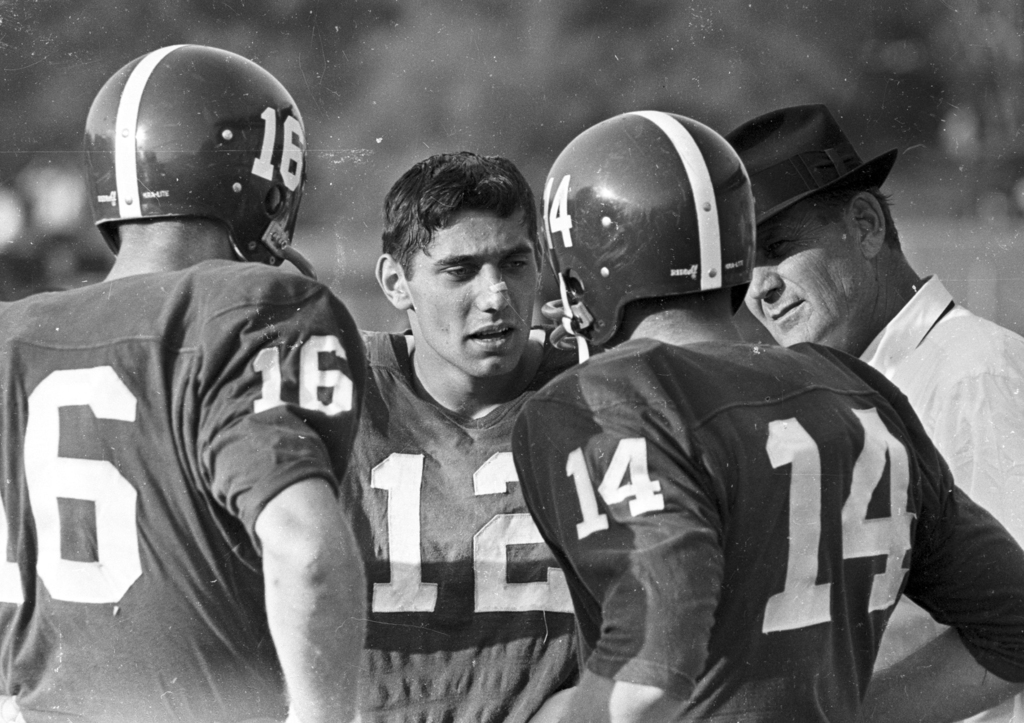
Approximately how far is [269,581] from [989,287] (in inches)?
93.0

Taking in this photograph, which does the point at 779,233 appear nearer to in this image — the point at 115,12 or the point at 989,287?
the point at 989,287

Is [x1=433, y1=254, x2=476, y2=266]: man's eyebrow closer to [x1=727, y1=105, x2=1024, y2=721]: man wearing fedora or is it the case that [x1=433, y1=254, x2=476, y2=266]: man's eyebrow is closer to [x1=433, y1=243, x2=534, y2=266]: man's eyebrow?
[x1=433, y1=243, x2=534, y2=266]: man's eyebrow

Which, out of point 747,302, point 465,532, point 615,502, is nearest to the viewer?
point 615,502

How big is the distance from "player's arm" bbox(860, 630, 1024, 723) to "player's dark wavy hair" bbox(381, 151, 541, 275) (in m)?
1.27

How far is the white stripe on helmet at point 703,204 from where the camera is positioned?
1.85m

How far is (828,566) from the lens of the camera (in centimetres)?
172

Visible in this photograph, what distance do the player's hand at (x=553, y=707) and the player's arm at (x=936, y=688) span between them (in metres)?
0.65

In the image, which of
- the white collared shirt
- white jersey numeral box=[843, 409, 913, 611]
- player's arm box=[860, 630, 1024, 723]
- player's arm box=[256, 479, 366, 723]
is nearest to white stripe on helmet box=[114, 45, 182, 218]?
player's arm box=[256, 479, 366, 723]

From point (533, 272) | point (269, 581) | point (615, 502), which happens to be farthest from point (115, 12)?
point (615, 502)

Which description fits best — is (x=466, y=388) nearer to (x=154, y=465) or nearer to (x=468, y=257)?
(x=468, y=257)

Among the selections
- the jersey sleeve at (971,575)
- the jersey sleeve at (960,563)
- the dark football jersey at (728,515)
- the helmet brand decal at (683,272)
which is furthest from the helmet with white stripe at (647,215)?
the jersey sleeve at (971,575)

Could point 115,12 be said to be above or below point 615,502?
above

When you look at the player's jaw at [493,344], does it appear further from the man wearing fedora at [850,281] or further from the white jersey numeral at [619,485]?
the white jersey numeral at [619,485]

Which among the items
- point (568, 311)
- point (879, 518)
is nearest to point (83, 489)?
point (568, 311)
